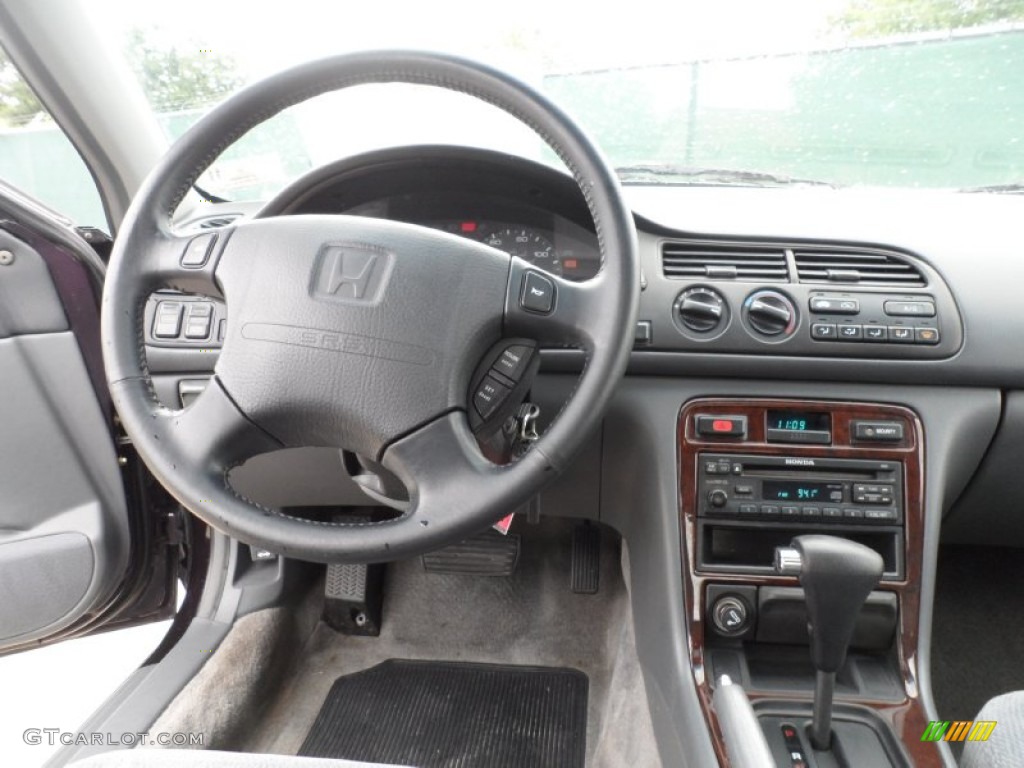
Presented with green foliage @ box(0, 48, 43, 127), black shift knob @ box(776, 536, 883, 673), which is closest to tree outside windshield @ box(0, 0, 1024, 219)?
green foliage @ box(0, 48, 43, 127)

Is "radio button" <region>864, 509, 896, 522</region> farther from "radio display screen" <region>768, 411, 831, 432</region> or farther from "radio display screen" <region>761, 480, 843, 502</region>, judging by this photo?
"radio display screen" <region>768, 411, 831, 432</region>

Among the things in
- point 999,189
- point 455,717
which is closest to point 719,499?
point 455,717

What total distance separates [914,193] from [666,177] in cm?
52

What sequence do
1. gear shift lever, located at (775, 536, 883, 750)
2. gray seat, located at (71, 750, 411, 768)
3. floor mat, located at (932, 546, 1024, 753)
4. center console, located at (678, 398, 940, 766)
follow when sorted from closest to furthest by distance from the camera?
gray seat, located at (71, 750, 411, 768), gear shift lever, located at (775, 536, 883, 750), center console, located at (678, 398, 940, 766), floor mat, located at (932, 546, 1024, 753)

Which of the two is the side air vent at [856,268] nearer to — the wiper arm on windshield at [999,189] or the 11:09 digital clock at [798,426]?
the 11:09 digital clock at [798,426]

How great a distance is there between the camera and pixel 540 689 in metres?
1.66

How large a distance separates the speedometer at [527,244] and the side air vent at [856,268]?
1.40 feet

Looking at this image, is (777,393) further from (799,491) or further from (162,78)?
(162,78)

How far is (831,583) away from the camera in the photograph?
923 millimetres

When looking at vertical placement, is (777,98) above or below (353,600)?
above

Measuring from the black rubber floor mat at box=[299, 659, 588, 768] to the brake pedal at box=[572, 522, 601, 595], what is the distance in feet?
0.66

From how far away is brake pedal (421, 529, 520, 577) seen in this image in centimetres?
179

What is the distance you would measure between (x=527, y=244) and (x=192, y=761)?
0.94 metres

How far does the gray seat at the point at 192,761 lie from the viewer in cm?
80
